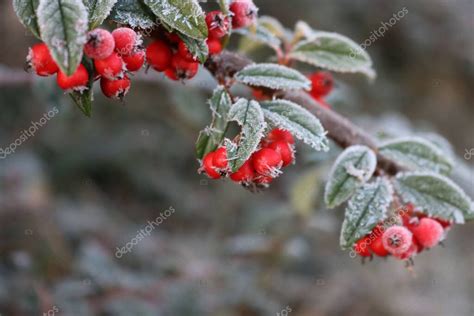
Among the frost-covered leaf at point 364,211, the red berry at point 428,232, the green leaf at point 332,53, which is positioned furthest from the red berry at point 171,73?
the red berry at point 428,232

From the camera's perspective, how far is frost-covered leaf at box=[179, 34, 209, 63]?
151 centimetres

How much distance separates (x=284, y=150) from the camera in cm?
158

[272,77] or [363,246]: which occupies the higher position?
[272,77]

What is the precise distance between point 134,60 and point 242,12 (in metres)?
0.39

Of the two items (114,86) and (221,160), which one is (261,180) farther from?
(114,86)

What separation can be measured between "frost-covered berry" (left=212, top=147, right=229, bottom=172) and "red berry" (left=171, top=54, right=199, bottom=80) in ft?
0.93

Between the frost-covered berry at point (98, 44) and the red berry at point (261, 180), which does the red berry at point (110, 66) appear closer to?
the frost-covered berry at point (98, 44)

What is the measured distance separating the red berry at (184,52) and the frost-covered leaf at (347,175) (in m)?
0.58

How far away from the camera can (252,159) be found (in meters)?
1.52

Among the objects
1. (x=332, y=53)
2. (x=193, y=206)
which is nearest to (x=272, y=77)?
(x=332, y=53)

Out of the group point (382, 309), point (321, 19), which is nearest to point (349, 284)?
point (382, 309)

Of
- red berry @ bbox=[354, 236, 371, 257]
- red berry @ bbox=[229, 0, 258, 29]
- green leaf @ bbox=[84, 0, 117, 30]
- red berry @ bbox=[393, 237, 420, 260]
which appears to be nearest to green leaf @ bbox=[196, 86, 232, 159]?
red berry @ bbox=[229, 0, 258, 29]

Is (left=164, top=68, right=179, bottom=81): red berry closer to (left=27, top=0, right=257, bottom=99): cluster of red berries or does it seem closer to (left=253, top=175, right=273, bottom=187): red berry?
(left=27, top=0, right=257, bottom=99): cluster of red berries

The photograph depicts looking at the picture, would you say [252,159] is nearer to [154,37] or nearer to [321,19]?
[154,37]
